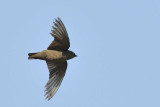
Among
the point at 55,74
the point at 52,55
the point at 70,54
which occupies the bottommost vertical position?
the point at 55,74

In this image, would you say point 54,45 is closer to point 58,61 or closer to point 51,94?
point 58,61

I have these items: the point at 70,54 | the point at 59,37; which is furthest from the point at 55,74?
the point at 59,37

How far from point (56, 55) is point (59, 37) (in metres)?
0.48

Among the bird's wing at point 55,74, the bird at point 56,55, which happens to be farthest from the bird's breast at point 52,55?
the bird's wing at point 55,74

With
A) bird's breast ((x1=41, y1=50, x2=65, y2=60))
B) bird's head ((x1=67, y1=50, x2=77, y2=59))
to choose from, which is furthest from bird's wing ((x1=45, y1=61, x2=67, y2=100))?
bird's breast ((x1=41, y1=50, x2=65, y2=60))

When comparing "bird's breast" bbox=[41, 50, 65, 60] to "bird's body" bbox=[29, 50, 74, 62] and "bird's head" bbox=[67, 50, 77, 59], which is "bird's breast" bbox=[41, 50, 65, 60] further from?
"bird's head" bbox=[67, 50, 77, 59]

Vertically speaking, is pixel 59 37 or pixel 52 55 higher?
pixel 59 37

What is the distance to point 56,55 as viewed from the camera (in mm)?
12055

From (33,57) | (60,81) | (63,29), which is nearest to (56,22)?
(63,29)

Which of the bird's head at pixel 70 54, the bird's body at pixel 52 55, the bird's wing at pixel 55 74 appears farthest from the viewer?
the bird's wing at pixel 55 74

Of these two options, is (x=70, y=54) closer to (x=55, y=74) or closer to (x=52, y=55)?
(x=52, y=55)

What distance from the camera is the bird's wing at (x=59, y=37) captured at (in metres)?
11.9

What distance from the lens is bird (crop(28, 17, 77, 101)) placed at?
1194cm

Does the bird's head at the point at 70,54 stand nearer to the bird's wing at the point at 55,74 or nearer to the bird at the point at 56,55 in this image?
the bird at the point at 56,55
